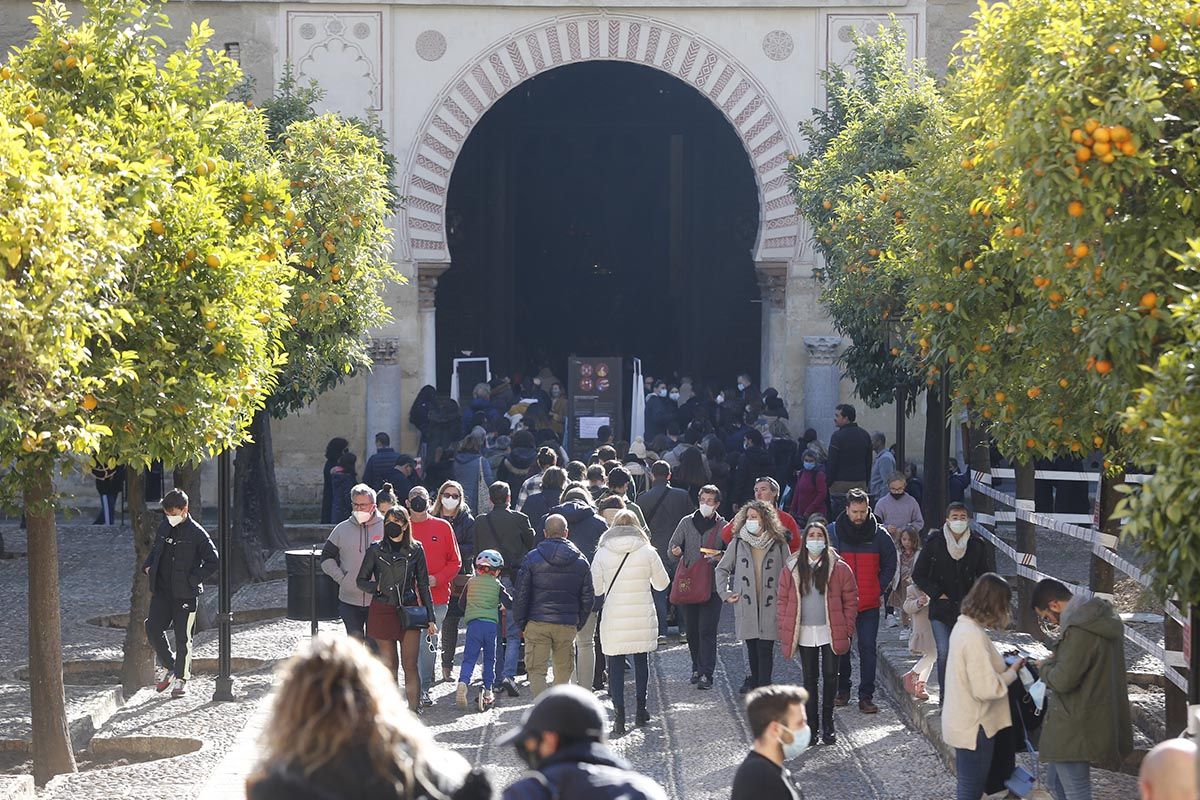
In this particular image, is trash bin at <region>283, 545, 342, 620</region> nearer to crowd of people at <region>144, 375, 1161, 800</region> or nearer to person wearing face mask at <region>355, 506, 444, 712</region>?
crowd of people at <region>144, 375, 1161, 800</region>

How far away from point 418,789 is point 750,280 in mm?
20908

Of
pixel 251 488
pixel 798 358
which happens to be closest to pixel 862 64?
pixel 798 358

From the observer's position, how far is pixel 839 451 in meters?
13.8

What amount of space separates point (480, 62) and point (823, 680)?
10.6 metres

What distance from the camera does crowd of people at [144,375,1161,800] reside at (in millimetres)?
3615

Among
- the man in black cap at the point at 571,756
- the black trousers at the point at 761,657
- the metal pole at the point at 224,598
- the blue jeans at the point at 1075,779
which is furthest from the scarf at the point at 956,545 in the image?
the man in black cap at the point at 571,756

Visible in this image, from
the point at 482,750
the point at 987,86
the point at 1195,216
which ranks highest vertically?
the point at 987,86

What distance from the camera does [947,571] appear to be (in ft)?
28.7

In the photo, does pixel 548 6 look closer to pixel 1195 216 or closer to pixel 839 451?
pixel 839 451

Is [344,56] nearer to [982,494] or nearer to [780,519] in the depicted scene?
[982,494]

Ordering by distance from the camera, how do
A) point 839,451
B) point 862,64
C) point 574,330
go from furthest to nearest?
1. point 574,330
2. point 862,64
3. point 839,451

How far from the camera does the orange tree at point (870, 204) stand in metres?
12.8

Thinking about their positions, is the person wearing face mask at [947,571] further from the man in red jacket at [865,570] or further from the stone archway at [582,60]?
the stone archway at [582,60]

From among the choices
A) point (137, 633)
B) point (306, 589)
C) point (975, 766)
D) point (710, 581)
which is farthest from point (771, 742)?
point (137, 633)
